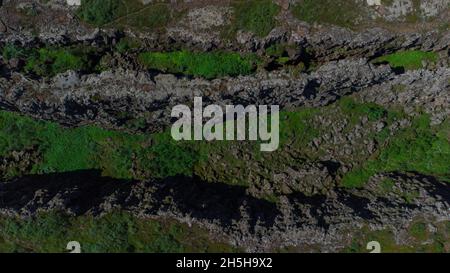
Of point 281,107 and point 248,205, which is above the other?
point 281,107

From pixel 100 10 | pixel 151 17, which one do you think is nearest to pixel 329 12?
pixel 151 17

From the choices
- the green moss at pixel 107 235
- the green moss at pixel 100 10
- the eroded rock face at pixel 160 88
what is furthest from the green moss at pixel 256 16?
the green moss at pixel 107 235

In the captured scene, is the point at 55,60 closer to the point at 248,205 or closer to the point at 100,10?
the point at 100,10

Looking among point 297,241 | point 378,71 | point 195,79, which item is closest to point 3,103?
point 195,79

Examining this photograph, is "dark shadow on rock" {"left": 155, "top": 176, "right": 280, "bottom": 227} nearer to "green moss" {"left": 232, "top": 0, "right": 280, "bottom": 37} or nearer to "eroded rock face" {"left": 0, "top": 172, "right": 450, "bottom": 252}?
"eroded rock face" {"left": 0, "top": 172, "right": 450, "bottom": 252}

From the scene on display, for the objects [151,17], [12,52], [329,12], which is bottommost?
[12,52]

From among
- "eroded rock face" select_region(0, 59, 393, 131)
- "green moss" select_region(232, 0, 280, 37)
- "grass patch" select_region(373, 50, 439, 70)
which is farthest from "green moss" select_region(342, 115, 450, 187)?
"green moss" select_region(232, 0, 280, 37)

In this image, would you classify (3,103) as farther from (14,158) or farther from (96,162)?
(96,162)
